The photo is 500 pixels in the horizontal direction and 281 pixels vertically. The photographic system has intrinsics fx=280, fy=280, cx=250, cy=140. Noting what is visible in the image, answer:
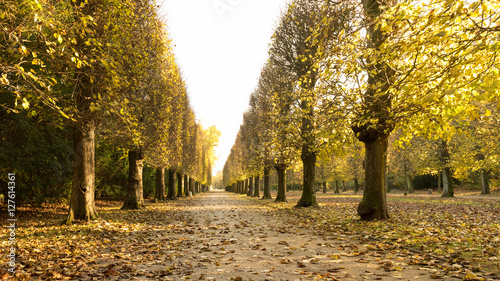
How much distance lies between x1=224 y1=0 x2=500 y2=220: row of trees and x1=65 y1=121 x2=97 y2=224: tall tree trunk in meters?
8.19

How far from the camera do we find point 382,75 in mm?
9914

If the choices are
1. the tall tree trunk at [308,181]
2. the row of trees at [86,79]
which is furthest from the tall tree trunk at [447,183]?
the row of trees at [86,79]

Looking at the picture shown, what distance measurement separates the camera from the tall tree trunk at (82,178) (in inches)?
382

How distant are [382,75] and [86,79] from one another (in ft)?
34.5

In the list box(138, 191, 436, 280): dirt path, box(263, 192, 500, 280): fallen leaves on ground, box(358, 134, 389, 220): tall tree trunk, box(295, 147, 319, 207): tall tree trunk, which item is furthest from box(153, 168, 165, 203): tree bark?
box(358, 134, 389, 220): tall tree trunk

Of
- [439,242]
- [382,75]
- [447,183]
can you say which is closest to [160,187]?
[382,75]

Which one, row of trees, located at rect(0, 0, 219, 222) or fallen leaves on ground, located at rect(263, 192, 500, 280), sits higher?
row of trees, located at rect(0, 0, 219, 222)

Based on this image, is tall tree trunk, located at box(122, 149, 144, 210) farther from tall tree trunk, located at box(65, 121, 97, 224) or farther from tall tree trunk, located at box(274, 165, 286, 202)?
tall tree trunk, located at box(274, 165, 286, 202)

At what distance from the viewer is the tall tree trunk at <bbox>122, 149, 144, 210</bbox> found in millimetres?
15609

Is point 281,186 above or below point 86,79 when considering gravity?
below

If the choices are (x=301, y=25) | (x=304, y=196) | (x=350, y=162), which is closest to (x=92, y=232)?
(x=304, y=196)

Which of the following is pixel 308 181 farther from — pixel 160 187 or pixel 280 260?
pixel 160 187

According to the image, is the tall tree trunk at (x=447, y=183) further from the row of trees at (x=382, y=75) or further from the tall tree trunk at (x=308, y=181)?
the tall tree trunk at (x=308, y=181)

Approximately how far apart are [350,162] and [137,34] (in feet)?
136
